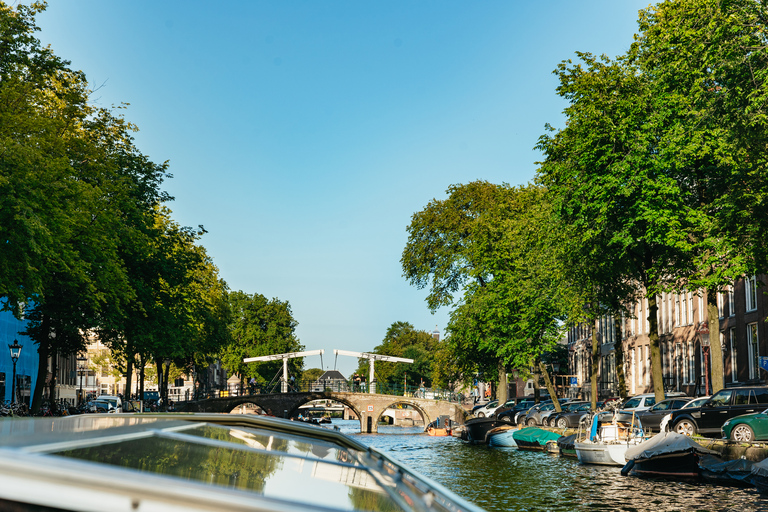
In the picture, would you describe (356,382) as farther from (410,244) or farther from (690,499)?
(690,499)

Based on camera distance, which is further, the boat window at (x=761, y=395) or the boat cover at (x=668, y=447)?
the boat window at (x=761, y=395)

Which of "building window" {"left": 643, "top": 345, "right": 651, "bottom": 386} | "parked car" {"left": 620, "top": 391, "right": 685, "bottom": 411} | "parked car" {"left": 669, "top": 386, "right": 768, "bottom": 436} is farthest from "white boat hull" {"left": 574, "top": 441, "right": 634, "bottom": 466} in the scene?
"building window" {"left": 643, "top": 345, "right": 651, "bottom": 386}

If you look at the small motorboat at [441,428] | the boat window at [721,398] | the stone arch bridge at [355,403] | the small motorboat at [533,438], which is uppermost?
the boat window at [721,398]

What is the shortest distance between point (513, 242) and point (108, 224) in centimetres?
2629

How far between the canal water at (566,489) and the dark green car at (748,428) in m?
3.32

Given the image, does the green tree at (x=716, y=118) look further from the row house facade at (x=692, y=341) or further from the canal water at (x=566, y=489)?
the canal water at (x=566, y=489)

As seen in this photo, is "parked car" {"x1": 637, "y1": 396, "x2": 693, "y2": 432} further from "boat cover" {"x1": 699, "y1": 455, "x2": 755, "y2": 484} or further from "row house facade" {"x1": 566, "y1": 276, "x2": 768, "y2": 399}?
"boat cover" {"x1": 699, "y1": 455, "x2": 755, "y2": 484}

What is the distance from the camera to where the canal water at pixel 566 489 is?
16828 mm

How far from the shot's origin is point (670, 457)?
70.0 ft

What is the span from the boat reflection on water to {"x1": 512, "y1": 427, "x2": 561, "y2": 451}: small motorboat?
102 ft

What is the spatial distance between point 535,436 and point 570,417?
Result: 506 centimetres

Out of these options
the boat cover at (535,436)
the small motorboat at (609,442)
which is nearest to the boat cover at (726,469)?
the small motorboat at (609,442)

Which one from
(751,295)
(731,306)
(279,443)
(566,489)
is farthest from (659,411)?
(279,443)

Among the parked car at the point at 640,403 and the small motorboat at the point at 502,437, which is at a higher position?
the parked car at the point at 640,403
